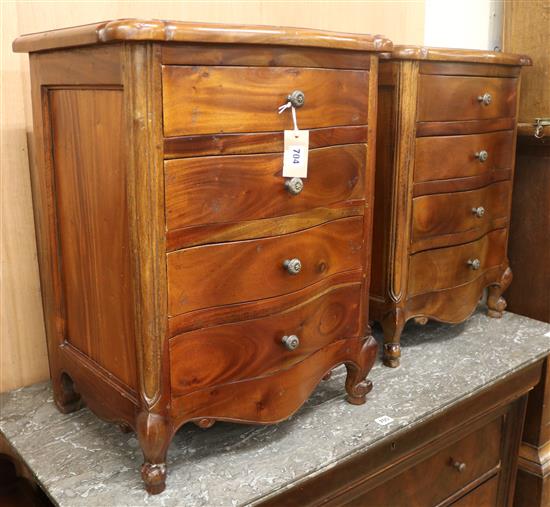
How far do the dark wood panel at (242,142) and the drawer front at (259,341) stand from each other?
1.02ft

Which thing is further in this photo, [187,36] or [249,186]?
[249,186]

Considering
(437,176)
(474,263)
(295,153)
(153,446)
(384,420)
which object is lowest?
(384,420)

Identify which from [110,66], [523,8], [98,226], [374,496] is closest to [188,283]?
[98,226]

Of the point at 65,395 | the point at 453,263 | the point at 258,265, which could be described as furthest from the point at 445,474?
the point at 65,395

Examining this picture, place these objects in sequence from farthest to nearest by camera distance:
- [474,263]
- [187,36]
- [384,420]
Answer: [474,263]
[384,420]
[187,36]

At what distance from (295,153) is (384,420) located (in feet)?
2.06

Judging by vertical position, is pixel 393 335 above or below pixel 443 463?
above

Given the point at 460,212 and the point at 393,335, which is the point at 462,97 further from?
the point at 393,335

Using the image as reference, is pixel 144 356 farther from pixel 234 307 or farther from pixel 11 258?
pixel 11 258

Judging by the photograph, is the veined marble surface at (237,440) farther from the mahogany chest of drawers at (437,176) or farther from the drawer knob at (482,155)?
the drawer knob at (482,155)

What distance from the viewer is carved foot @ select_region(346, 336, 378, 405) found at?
148cm

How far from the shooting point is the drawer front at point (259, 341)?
117 centimetres

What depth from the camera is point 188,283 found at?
1143mm

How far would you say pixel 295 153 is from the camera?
122 cm
